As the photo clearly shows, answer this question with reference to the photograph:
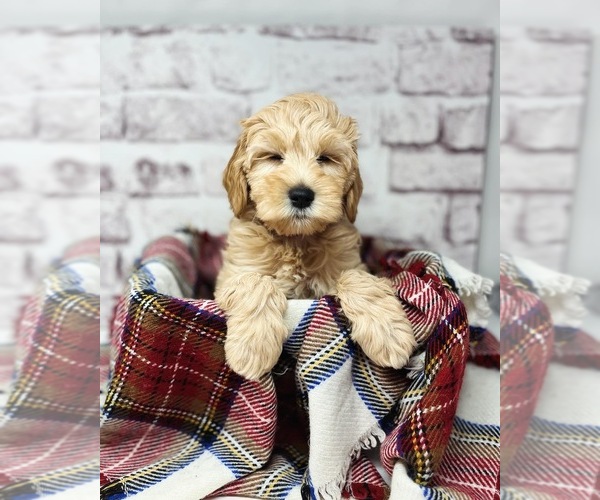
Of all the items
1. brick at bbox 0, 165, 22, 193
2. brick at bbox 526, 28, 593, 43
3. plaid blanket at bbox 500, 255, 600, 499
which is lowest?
plaid blanket at bbox 500, 255, 600, 499

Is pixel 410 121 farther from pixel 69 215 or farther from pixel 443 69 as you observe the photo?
pixel 69 215

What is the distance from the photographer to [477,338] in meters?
1.46

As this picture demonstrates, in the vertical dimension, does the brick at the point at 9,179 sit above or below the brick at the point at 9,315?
above

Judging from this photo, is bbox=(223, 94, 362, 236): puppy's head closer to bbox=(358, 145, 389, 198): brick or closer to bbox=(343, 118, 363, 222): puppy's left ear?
bbox=(343, 118, 363, 222): puppy's left ear

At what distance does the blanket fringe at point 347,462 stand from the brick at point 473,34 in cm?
112

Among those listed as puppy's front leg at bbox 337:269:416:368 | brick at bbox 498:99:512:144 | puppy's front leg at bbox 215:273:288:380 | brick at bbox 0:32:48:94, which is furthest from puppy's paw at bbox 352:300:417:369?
brick at bbox 0:32:48:94

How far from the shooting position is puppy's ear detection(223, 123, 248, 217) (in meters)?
1.37

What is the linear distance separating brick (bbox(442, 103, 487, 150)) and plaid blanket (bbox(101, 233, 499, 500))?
78 centimetres

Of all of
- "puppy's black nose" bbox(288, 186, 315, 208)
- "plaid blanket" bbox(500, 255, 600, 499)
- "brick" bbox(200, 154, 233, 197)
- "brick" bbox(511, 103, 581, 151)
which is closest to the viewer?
"brick" bbox(511, 103, 581, 151)

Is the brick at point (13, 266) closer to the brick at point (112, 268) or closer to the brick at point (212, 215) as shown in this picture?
the brick at point (112, 268)

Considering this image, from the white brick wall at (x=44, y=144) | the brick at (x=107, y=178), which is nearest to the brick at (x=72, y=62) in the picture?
the white brick wall at (x=44, y=144)

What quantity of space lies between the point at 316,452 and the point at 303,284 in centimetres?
45

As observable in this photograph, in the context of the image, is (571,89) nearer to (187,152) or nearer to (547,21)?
(547,21)

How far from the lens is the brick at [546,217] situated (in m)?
0.96
